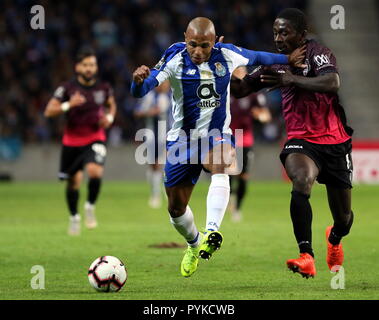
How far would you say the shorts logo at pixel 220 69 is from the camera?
8.81 meters

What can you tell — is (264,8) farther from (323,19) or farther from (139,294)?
(139,294)

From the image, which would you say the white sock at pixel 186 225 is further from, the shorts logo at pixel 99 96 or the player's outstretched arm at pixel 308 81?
the shorts logo at pixel 99 96

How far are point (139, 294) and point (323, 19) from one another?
23.7 meters

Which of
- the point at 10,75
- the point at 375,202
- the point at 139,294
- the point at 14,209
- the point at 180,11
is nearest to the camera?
the point at 139,294

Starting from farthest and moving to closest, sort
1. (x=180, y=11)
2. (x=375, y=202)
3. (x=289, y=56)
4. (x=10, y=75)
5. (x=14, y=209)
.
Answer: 1. (x=180, y=11)
2. (x=10, y=75)
3. (x=375, y=202)
4. (x=14, y=209)
5. (x=289, y=56)

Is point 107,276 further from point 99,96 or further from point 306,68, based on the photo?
point 99,96

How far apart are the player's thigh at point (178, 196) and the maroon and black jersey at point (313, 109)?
3.80 feet

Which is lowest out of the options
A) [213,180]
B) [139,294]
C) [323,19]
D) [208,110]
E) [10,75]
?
[139,294]

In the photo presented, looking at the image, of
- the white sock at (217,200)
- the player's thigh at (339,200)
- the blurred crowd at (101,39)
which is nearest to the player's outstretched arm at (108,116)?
the white sock at (217,200)

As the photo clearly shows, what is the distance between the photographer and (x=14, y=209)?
59.1 feet

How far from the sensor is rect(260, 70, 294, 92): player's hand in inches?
320

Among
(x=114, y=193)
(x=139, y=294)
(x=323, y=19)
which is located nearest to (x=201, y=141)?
(x=139, y=294)

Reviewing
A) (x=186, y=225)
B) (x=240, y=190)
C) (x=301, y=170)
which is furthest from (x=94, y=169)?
(x=301, y=170)

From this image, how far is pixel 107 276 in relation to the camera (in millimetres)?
8000
